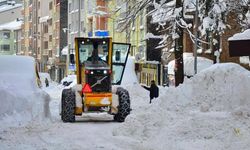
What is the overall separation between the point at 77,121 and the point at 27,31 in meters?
114

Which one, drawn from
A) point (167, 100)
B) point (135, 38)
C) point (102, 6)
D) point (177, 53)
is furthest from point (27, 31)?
point (167, 100)

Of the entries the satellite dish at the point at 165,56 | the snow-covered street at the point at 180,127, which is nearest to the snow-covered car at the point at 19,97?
the snow-covered street at the point at 180,127

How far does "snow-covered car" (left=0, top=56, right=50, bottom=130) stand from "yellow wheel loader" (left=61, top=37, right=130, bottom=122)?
854 millimetres

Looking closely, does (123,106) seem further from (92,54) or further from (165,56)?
(165,56)

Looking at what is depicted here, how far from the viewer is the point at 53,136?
52.9 ft

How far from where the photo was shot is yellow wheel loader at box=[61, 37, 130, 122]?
67.8ft

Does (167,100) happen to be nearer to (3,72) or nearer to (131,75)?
(3,72)

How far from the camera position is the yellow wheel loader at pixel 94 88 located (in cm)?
2067

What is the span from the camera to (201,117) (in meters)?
15.2

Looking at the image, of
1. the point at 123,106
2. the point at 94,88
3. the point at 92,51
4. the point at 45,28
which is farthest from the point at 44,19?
the point at 123,106

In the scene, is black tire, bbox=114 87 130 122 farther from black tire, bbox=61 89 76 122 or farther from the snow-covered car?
the snow-covered car

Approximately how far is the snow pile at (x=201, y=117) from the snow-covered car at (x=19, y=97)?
12.7 ft

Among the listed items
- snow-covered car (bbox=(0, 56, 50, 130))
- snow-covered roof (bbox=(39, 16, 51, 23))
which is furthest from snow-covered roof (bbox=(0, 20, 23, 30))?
snow-covered car (bbox=(0, 56, 50, 130))

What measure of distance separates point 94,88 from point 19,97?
282cm
